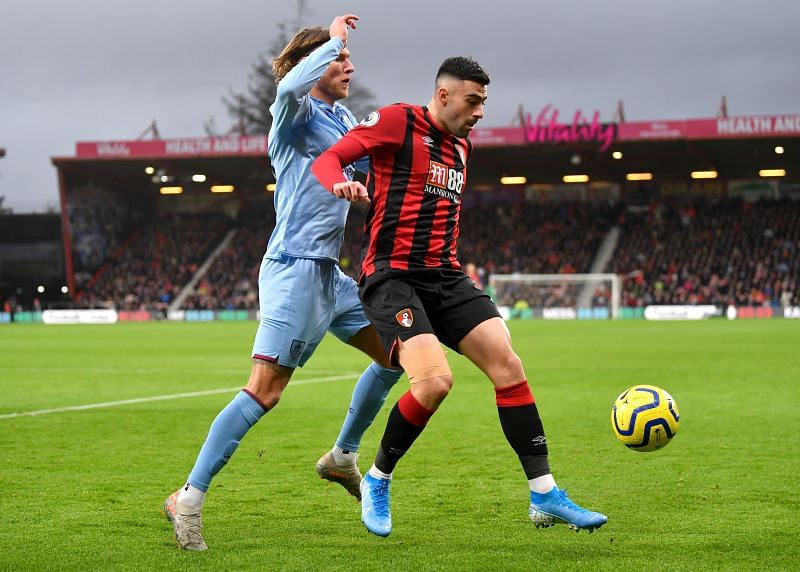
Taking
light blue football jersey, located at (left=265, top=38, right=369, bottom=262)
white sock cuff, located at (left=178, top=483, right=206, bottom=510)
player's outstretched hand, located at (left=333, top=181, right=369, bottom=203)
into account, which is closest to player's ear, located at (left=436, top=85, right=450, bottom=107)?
light blue football jersey, located at (left=265, top=38, right=369, bottom=262)

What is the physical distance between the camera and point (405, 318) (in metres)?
4.75

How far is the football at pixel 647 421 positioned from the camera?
18.1ft

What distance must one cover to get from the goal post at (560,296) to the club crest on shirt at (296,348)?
39456mm

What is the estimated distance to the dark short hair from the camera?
16.1 feet

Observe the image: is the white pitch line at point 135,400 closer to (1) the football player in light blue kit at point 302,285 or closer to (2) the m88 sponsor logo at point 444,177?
(1) the football player in light blue kit at point 302,285

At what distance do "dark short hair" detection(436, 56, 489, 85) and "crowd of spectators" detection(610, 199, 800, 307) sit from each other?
40723 mm

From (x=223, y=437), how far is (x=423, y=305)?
1.11 meters

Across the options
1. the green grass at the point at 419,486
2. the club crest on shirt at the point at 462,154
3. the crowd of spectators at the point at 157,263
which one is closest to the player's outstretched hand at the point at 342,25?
the club crest on shirt at the point at 462,154

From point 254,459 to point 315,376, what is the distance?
7930mm

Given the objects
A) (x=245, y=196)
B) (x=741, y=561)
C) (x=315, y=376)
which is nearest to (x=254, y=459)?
(x=741, y=561)

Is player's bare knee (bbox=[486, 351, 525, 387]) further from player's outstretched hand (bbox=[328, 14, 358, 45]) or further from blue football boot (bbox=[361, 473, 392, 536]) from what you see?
player's outstretched hand (bbox=[328, 14, 358, 45])

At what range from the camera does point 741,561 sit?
4.20 meters

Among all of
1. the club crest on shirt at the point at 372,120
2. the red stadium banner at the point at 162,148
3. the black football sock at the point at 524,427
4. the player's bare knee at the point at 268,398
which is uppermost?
→ the red stadium banner at the point at 162,148

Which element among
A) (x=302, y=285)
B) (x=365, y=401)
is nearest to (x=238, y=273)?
(x=365, y=401)
